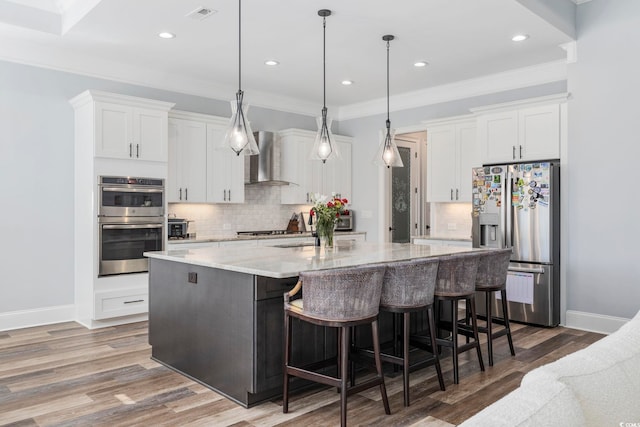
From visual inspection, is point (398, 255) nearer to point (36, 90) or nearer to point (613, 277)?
point (613, 277)

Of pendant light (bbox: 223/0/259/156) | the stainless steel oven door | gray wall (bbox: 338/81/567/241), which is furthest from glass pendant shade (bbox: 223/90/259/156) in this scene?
gray wall (bbox: 338/81/567/241)

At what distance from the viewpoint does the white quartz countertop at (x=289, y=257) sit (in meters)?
2.99

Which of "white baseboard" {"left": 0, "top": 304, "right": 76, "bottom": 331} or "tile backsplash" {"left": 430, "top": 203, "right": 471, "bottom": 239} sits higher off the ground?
"tile backsplash" {"left": 430, "top": 203, "right": 471, "bottom": 239}

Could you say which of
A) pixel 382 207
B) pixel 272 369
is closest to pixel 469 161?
pixel 382 207

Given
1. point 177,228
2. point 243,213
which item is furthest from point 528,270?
point 177,228

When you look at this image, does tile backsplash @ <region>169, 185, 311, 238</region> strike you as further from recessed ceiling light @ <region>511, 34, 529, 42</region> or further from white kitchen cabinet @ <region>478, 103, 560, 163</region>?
recessed ceiling light @ <region>511, 34, 529, 42</region>

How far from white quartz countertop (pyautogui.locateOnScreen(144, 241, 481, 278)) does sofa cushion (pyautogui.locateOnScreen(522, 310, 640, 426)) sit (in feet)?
5.69

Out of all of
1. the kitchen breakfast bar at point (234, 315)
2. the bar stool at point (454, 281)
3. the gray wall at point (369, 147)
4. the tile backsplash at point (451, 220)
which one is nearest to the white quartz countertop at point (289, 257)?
the kitchen breakfast bar at point (234, 315)

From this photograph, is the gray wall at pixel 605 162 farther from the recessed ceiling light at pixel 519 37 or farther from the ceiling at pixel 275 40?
A: the recessed ceiling light at pixel 519 37

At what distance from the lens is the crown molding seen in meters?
5.59

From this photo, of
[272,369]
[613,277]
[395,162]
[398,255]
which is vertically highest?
[395,162]

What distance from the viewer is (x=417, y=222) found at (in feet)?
26.9

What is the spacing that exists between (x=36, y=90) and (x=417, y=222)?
226 inches

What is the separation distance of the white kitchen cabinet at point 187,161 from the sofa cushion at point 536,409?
17.2 feet
